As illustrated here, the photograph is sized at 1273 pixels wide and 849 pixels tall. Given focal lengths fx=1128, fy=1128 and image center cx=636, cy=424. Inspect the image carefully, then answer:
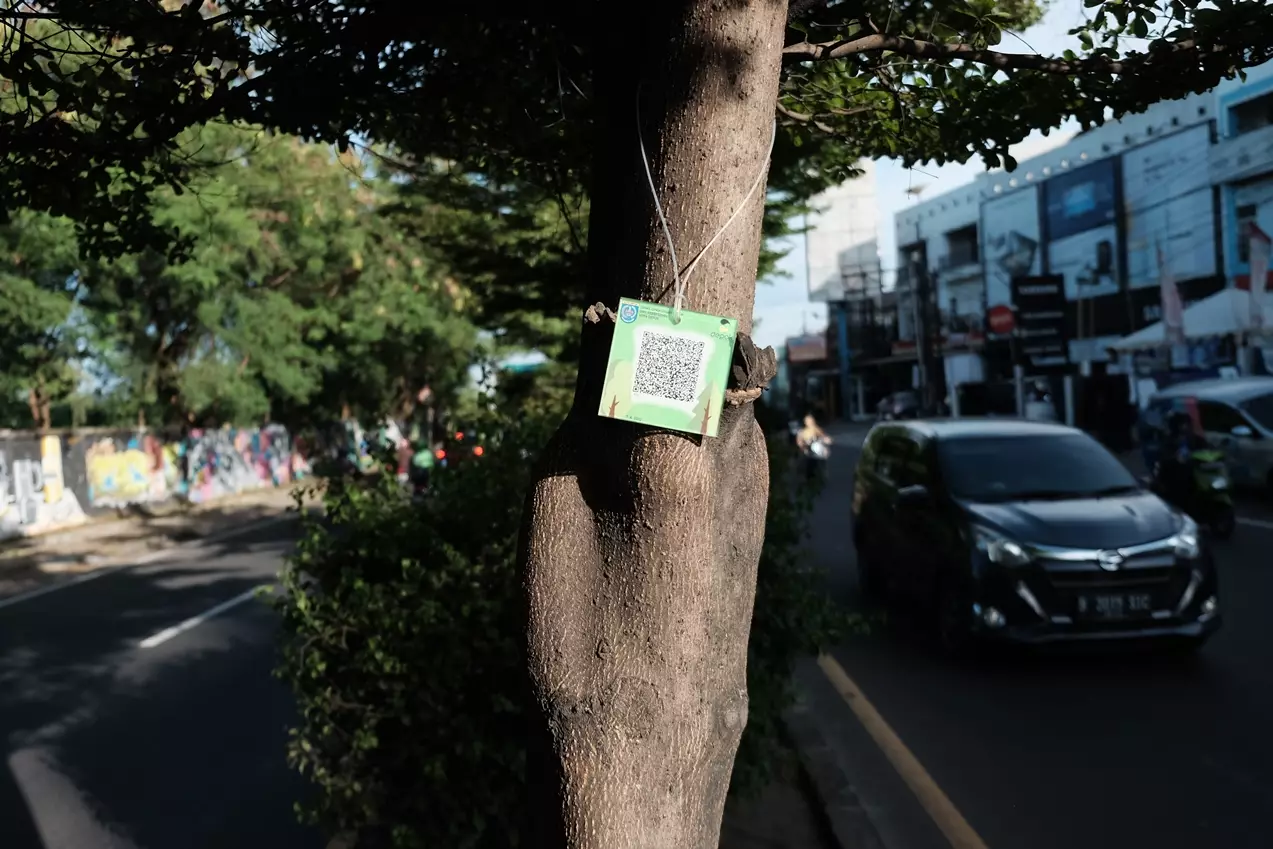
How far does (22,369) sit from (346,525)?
65.3 feet

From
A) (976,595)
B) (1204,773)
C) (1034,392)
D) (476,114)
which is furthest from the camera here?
(1034,392)

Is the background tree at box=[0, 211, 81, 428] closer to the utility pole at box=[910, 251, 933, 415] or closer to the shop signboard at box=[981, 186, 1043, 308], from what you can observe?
the utility pole at box=[910, 251, 933, 415]

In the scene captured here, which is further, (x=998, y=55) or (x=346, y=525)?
(x=346, y=525)

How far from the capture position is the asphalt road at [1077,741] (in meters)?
4.92

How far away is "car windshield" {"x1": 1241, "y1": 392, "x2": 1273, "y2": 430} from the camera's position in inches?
626

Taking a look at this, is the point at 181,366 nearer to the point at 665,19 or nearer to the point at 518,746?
the point at 518,746

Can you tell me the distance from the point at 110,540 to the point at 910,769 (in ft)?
62.5

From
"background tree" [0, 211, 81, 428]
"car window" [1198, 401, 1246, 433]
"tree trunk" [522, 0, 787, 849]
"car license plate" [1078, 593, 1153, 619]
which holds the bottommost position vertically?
"car license plate" [1078, 593, 1153, 619]

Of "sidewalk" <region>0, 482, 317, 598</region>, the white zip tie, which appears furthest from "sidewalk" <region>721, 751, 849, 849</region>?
"sidewalk" <region>0, 482, 317, 598</region>

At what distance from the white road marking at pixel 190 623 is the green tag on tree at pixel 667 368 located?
869 cm

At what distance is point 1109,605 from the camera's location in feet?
22.7

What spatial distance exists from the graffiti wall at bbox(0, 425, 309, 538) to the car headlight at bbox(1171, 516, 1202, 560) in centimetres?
1992

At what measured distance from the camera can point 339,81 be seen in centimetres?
370

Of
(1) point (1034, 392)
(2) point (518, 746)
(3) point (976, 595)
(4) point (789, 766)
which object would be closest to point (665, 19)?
(2) point (518, 746)
